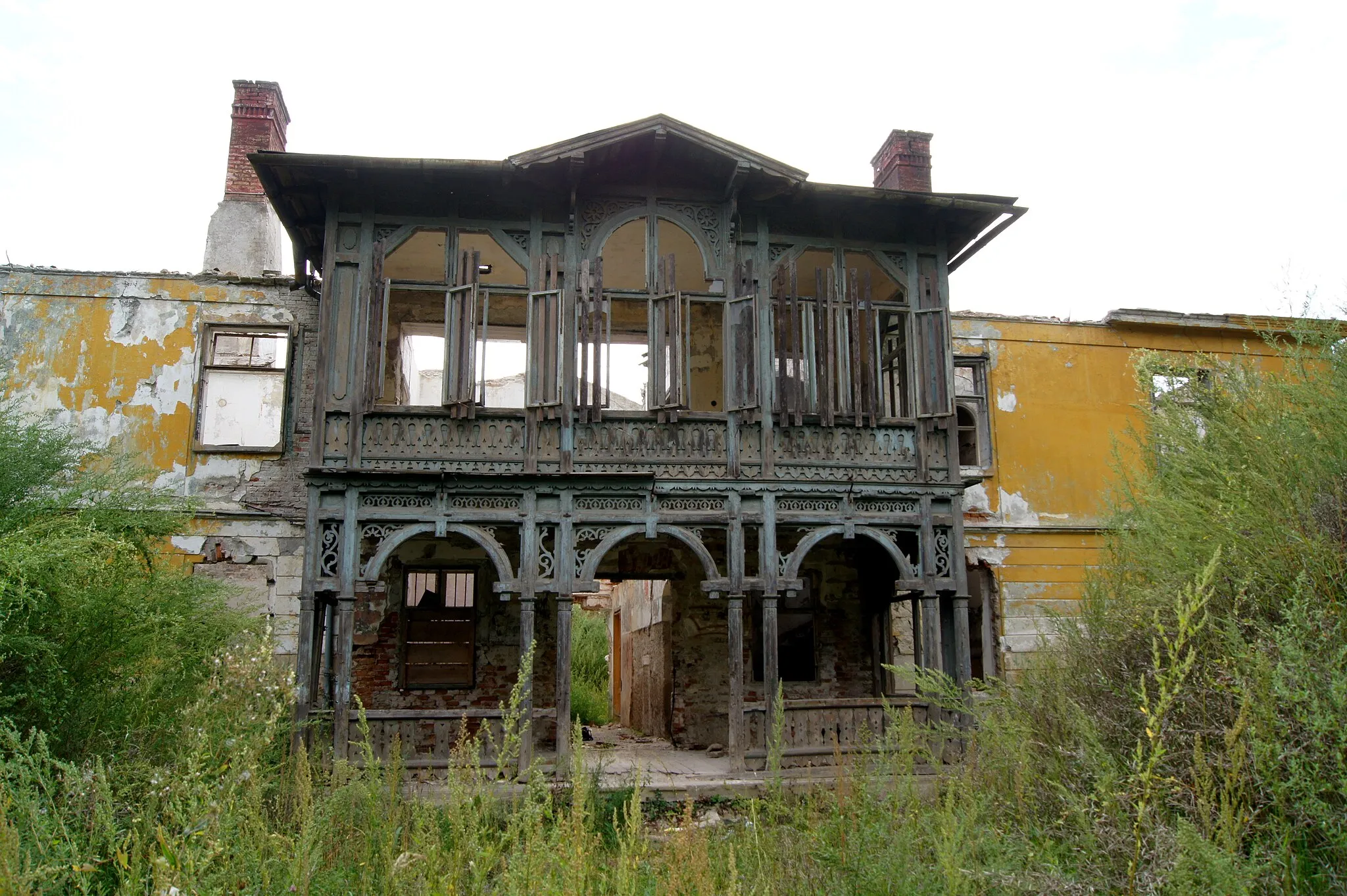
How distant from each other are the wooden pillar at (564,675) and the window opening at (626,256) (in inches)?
165

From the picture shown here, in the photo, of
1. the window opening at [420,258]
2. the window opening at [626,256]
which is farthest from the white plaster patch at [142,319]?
the window opening at [626,256]

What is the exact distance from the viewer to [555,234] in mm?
12859

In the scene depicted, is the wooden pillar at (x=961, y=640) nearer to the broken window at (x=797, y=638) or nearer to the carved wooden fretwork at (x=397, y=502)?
the broken window at (x=797, y=638)

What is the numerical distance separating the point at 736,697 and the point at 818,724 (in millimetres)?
1047

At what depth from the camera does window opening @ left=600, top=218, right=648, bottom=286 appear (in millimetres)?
13953

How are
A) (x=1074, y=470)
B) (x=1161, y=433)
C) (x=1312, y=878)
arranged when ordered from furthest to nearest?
1. (x=1074, y=470)
2. (x=1161, y=433)
3. (x=1312, y=878)

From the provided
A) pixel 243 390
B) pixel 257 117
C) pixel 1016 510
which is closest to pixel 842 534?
pixel 1016 510

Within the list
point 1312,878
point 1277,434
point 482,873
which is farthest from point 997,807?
point 482,873

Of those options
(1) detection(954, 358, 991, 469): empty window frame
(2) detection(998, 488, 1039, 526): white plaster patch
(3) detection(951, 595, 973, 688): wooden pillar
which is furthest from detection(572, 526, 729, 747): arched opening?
(2) detection(998, 488, 1039, 526): white plaster patch

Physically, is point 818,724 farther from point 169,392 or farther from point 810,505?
point 169,392

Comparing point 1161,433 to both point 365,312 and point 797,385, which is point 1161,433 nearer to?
point 797,385

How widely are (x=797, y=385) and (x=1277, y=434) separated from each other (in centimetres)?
670

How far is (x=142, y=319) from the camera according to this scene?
14898mm

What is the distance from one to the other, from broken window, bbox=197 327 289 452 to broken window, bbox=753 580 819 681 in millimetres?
7963
